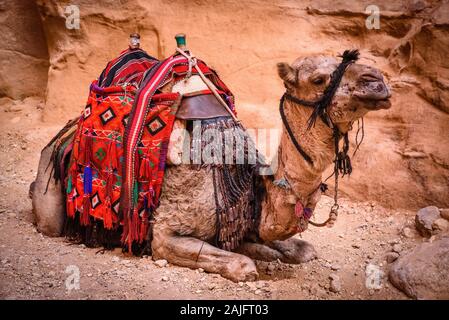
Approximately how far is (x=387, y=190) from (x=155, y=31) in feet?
11.5

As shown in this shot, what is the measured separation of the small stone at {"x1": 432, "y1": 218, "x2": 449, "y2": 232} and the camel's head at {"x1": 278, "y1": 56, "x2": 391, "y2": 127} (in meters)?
1.63

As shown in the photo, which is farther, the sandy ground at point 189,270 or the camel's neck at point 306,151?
the sandy ground at point 189,270

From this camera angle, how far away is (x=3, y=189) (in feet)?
18.5

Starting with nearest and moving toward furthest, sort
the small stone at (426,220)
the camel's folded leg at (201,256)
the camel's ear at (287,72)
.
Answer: the camel's ear at (287,72), the camel's folded leg at (201,256), the small stone at (426,220)

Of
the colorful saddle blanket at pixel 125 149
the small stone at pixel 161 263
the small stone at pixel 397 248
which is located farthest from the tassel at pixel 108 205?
the small stone at pixel 397 248

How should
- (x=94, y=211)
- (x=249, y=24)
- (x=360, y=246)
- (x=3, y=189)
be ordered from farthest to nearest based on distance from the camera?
(x=249, y=24), (x=3, y=189), (x=360, y=246), (x=94, y=211)

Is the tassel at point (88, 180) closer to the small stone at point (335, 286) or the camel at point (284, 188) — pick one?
the camel at point (284, 188)

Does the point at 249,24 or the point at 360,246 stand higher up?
the point at 249,24

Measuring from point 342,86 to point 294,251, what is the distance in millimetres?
1571

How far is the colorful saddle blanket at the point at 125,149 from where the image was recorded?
3707 millimetres

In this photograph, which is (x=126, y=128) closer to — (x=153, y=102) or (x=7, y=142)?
(x=153, y=102)

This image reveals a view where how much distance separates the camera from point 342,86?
9.80ft

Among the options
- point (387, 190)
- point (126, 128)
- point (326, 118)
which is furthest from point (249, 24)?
point (326, 118)

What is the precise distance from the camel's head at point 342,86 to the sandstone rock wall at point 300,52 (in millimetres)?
2570
